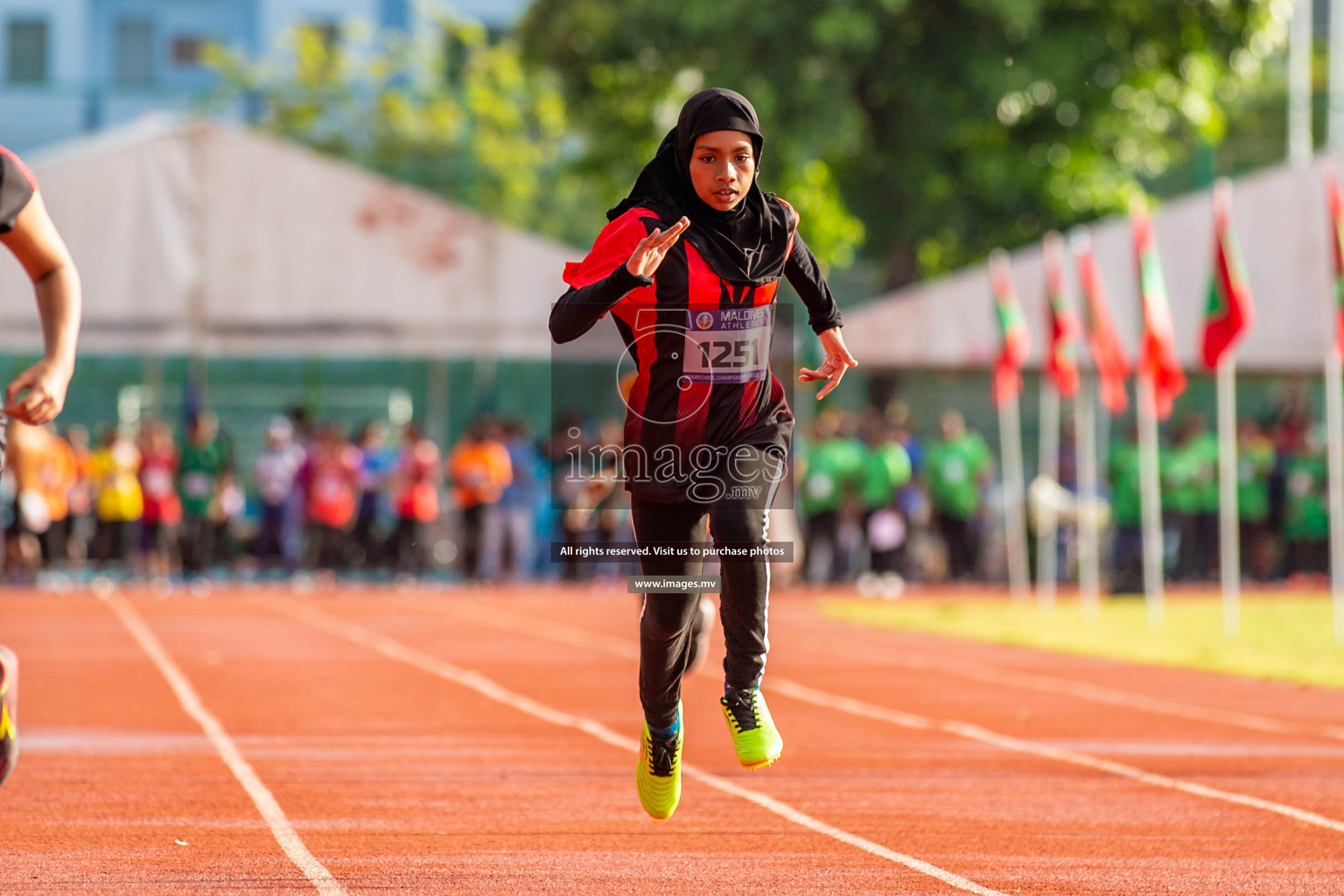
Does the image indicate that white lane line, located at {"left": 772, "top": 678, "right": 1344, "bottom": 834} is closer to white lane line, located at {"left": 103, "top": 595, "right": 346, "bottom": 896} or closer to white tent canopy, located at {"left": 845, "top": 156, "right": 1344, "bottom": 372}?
white lane line, located at {"left": 103, "top": 595, "right": 346, "bottom": 896}

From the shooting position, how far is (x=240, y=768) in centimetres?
887

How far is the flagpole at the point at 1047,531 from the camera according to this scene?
2148 cm

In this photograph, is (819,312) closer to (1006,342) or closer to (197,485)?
(1006,342)

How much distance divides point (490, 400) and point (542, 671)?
12.5 meters

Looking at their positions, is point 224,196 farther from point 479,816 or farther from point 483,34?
point 483,34

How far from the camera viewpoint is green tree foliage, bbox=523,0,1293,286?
25984 millimetres

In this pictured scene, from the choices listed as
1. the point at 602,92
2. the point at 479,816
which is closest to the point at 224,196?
the point at 602,92

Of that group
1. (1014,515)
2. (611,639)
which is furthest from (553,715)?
(1014,515)

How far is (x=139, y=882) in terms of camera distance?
6000mm

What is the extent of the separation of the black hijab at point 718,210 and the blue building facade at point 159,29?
43185 mm

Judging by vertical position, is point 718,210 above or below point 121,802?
above

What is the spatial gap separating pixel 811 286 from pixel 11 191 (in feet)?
6.83

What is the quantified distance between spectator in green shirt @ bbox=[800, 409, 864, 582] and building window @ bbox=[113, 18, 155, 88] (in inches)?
1258

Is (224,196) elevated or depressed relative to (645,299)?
elevated
